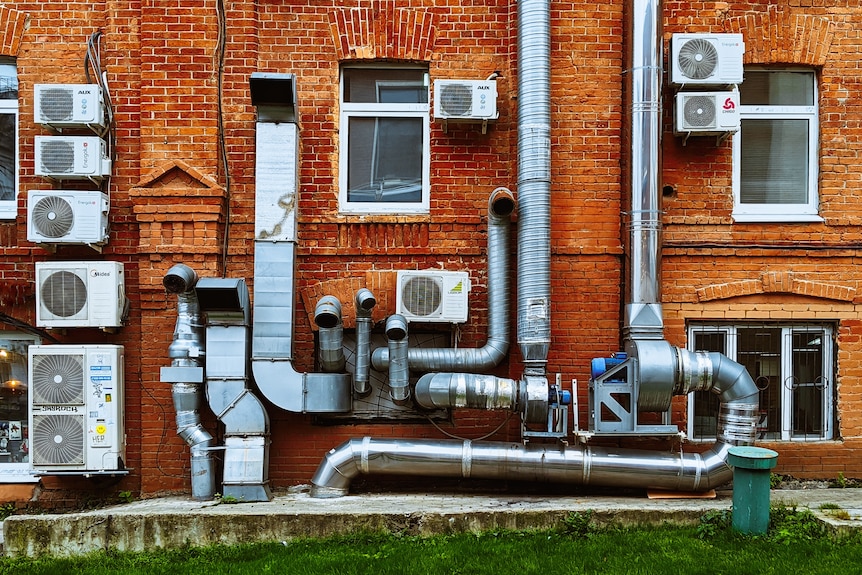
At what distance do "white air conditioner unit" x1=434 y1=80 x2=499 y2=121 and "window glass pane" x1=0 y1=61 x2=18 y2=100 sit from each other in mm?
4521

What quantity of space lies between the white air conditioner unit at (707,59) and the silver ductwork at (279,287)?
3.90m

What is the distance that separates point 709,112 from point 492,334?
3.11 metres

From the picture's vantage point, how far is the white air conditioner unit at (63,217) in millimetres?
6754

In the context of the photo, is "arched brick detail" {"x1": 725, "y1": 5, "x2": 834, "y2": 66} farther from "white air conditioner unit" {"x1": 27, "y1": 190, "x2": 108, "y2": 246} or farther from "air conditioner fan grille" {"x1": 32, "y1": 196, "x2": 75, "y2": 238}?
"air conditioner fan grille" {"x1": 32, "y1": 196, "x2": 75, "y2": 238}

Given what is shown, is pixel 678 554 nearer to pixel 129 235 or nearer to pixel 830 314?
pixel 830 314

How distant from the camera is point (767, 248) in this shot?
23.3 ft

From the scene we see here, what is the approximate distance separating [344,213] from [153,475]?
10.8 ft

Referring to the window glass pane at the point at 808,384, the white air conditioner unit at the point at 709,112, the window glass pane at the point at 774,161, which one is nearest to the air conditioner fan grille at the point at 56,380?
the white air conditioner unit at the point at 709,112

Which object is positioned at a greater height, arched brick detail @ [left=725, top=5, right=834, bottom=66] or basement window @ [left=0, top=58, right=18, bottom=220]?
arched brick detail @ [left=725, top=5, right=834, bottom=66]

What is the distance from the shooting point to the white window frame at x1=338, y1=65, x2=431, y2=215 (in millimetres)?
7273

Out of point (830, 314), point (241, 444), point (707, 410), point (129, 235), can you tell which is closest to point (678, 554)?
point (707, 410)

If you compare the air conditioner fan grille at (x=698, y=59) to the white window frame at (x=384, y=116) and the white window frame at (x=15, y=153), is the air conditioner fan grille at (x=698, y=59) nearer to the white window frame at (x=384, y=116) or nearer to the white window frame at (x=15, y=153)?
the white window frame at (x=384, y=116)

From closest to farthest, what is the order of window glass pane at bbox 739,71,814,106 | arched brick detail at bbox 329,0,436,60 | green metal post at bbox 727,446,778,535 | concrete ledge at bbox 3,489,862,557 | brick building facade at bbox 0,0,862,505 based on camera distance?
green metal post at bbox 727,446,778,535 < concrete ledge at bbox 3,489,862,557 < brick building facade at bbox 0,0,862,505 < arched brick detail at bbox 329,0,436,60 < window glass pane at bbox 739,71,814,106

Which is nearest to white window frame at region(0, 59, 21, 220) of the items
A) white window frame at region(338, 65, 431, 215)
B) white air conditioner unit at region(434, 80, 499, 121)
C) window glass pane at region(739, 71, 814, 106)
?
white window frame at region(338, 65, 431, 215)
